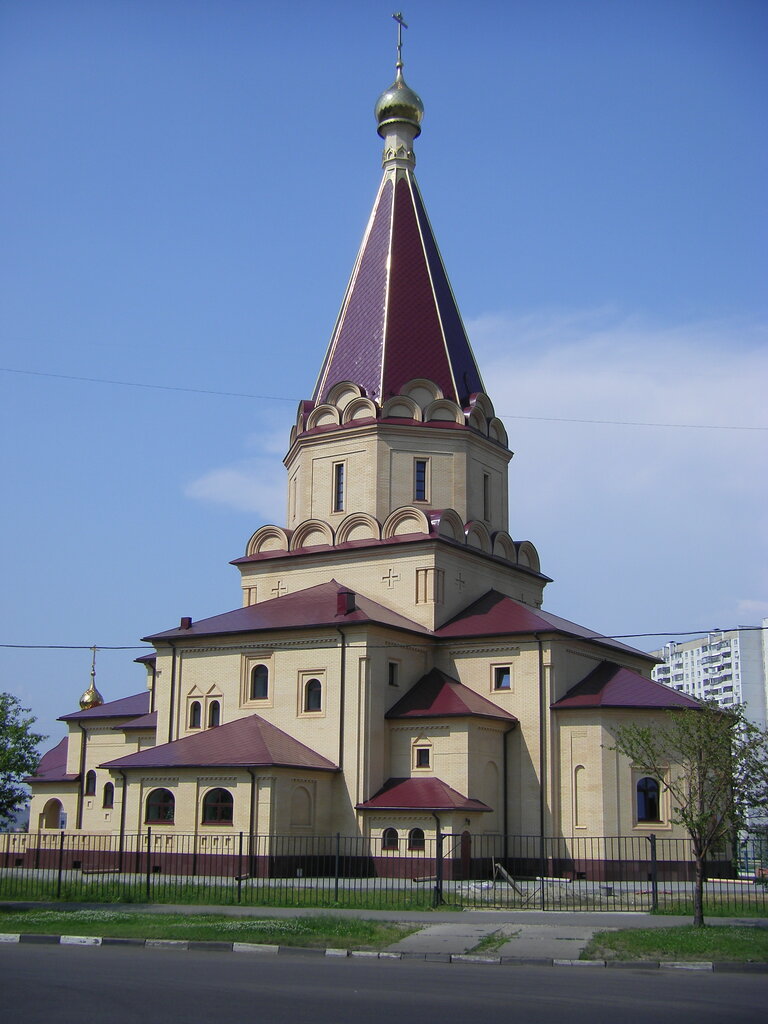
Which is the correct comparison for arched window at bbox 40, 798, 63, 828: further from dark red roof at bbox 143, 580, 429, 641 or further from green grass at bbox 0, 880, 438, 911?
green grass at bbox 0, 880, 438, 911

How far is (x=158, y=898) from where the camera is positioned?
839 inches

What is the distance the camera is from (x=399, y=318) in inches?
1475

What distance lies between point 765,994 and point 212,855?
1862 cm

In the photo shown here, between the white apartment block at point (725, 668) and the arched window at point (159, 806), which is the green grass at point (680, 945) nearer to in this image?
the arched window at point (159, 806)

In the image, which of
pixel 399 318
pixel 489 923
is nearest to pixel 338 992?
pixel 489 923

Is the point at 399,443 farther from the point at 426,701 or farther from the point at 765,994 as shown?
the point at 765,994

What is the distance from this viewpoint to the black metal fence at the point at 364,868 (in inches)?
888

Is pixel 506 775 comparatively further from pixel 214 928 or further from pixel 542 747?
pixel 214 928

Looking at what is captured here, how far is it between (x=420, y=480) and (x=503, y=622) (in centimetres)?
557

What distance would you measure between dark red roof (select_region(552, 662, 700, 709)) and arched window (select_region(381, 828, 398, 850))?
5.66m

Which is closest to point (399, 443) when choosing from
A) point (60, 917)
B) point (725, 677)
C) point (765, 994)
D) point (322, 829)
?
point (322, 829)

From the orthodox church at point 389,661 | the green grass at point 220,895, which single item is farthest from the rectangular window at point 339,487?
the green grass at point 220,895

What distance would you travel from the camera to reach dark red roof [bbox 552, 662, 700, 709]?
3058cm

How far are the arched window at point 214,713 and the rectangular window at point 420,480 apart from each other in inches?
346
